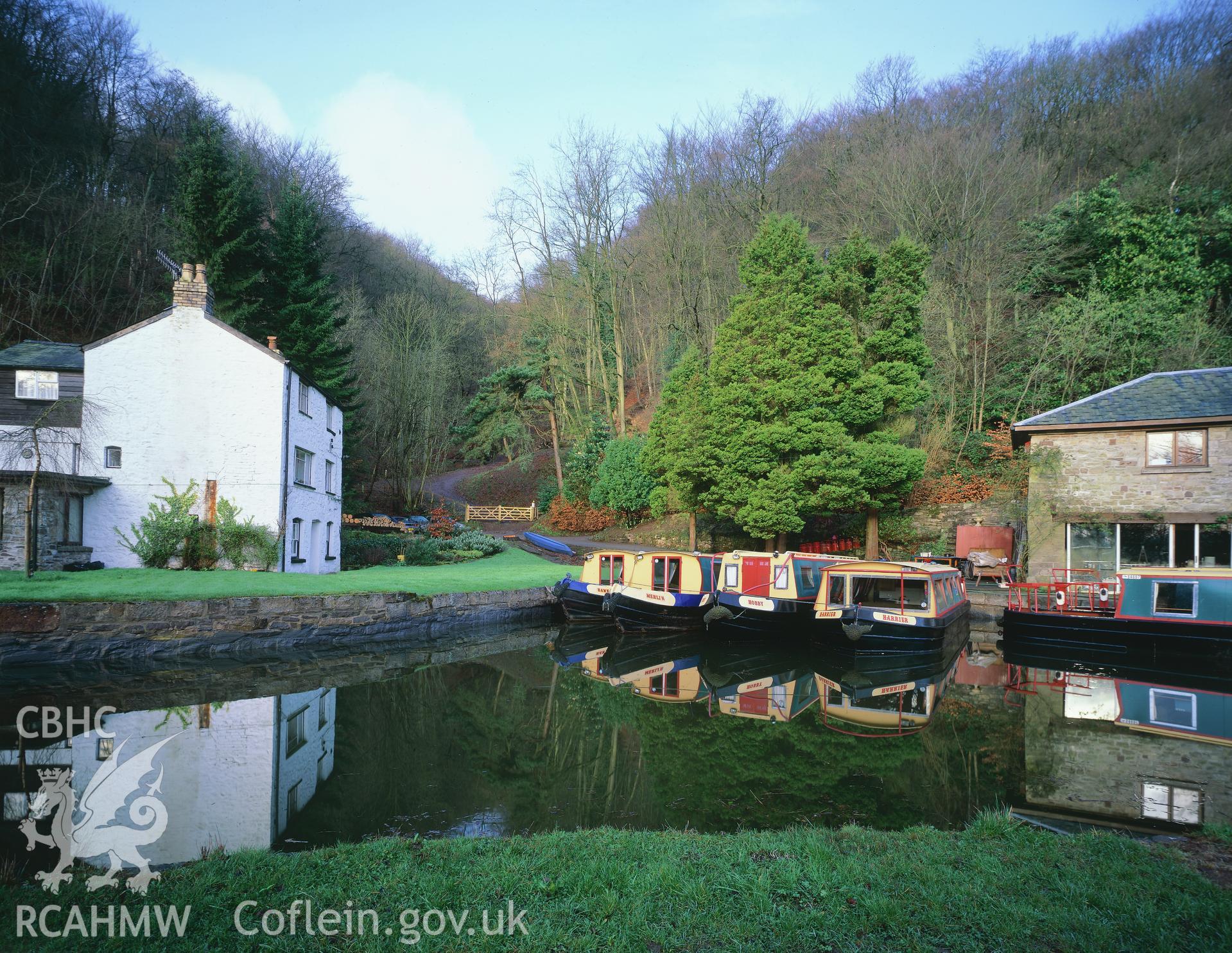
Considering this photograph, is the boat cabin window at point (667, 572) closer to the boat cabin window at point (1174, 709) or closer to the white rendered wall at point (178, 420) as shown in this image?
the boat cabin window at point (1174, 709)

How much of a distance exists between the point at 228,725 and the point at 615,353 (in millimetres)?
33121

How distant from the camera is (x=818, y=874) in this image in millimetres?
4332

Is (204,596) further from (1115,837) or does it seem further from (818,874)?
(1115,837)

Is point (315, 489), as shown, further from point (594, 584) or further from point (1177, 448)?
point (1177, 448)

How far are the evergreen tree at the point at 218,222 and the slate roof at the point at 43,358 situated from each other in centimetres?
687

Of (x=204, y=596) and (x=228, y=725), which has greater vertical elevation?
(x=204, y=596)

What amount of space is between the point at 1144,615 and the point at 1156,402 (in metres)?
7.97

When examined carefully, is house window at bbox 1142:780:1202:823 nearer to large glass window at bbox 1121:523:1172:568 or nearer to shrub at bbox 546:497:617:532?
large glass window at bbox 1121:523:1172:568

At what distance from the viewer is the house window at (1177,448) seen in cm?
1956

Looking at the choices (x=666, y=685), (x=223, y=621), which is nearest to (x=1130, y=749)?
(x=666, y=685)

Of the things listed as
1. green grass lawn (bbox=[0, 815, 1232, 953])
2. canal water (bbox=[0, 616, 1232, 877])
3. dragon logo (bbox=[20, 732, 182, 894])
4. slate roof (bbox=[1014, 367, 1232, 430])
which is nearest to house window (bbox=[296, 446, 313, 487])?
canal water (bbox=[0, 616, 1232, 877])

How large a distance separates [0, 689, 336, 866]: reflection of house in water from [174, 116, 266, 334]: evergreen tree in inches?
834

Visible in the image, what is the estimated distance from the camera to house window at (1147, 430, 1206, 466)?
64.2ft

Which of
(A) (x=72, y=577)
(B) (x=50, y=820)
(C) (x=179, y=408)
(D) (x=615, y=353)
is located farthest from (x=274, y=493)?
(D) (x=615, y=353)
